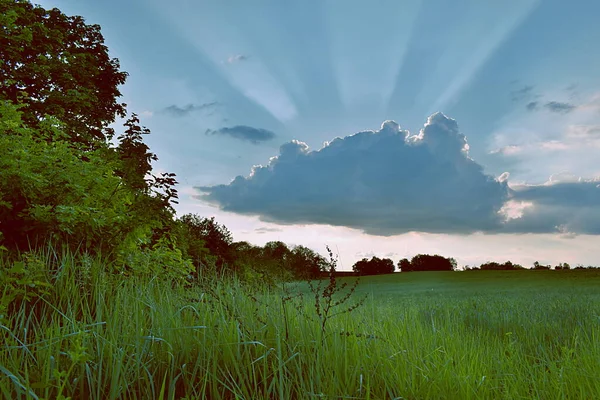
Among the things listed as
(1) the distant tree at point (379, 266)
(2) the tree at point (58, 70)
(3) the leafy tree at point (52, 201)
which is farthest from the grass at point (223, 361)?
(1) the distant tree at point (379, 266)

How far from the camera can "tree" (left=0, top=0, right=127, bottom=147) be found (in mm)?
16031

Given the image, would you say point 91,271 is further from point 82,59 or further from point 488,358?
point 82,59

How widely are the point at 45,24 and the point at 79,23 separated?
1587mm

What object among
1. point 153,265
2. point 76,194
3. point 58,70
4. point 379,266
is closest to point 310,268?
point 153,265

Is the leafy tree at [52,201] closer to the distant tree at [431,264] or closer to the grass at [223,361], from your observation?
the grass at [223,361]

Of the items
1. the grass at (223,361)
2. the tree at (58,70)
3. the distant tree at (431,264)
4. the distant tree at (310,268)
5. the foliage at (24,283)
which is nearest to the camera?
the grass at (223,361)

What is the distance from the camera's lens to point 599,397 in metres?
3.88

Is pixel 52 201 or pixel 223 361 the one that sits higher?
pixel 52 201

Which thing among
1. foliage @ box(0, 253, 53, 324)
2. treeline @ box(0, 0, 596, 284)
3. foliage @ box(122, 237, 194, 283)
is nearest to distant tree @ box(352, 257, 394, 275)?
treeline @ box(0, 0, 596, 284)

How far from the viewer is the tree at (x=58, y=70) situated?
52.6 feet

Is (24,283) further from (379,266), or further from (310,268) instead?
(379,266)

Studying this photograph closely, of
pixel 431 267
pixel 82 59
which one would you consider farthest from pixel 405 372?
pixel 431 267

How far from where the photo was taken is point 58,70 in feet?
57.0

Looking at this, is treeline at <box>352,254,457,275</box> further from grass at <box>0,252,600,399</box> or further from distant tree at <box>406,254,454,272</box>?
grass at <box>0,252,600,399</box>
